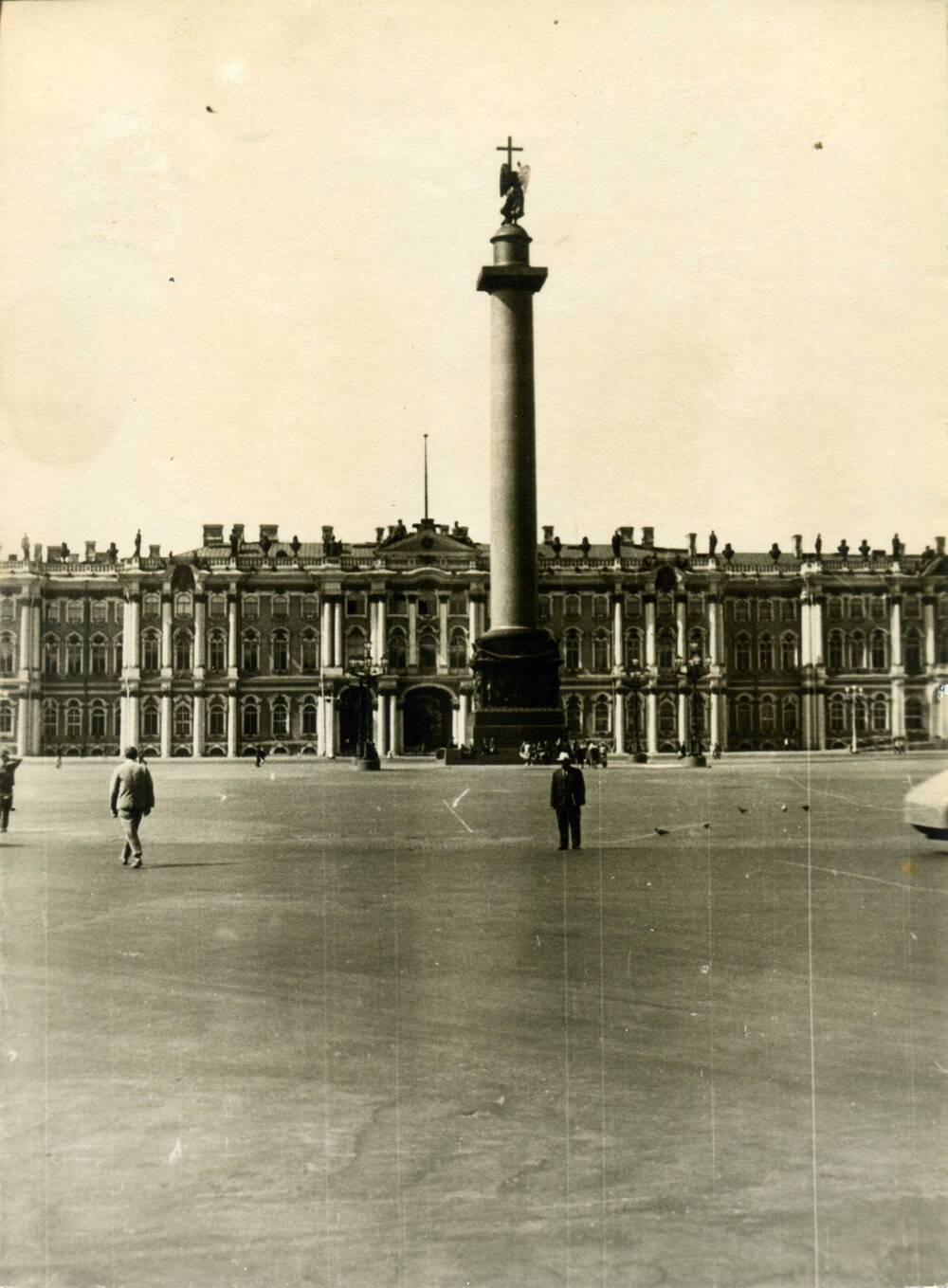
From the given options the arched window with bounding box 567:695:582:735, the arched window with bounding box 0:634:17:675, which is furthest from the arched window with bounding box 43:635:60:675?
the arched window with bounding box 567:695:582:735

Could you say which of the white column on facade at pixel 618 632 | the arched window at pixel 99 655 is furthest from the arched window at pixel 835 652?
the arched window at pixel 99 655

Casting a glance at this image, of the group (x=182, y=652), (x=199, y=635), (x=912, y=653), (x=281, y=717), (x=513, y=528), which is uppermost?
(x=513, y=528)

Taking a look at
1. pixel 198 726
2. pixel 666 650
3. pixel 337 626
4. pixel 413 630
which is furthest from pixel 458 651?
pixel 198 726

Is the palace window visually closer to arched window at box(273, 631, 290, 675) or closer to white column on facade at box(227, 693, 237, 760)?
white column on facade at box(227, 693, 237, 760)

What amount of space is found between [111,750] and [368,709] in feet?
52.4

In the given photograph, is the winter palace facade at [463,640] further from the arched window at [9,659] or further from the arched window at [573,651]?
the arched window at [9,659]

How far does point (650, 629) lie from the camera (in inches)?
3088

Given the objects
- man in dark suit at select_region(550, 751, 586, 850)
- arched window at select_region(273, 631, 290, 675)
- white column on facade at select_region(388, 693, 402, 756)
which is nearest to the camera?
man in dark suit at select_region(550, 751, 586, 850)

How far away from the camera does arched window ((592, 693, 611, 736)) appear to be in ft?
256

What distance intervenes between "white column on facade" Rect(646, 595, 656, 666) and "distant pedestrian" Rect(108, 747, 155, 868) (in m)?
66.1

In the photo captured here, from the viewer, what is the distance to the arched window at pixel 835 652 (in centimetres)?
7662

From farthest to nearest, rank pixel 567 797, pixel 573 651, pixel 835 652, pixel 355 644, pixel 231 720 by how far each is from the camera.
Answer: pixel 573 651 < pixel 355 644 < pixel 835 652 < pixel 231 720 < pixel 567 797

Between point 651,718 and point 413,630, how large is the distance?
15.4 meters

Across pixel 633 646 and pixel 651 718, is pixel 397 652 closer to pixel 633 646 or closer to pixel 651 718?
pixel 633 646
